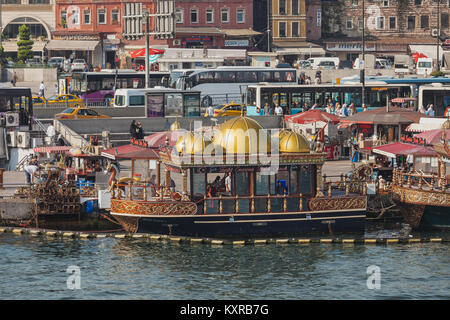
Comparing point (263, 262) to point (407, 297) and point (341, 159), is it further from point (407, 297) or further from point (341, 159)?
point (341, 159)

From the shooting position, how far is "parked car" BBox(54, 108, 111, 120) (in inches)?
2271

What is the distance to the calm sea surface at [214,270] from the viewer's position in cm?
3130

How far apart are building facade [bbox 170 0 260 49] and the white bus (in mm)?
24123

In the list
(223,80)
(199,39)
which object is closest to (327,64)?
(199,39)

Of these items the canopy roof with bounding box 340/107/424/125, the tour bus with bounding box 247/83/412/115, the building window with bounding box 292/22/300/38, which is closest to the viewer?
the canopy roof with bounding box 340/107/424/125

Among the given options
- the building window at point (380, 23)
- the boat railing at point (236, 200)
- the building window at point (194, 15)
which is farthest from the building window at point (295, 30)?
the boat railing at point (236, 200)

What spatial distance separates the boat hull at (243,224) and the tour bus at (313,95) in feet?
86.9

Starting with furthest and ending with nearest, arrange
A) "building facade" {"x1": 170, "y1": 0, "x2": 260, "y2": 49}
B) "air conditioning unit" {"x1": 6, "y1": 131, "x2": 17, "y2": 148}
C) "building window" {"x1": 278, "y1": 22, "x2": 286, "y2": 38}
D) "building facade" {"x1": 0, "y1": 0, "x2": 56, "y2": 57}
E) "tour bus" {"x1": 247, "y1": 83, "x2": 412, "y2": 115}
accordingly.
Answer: "building window" {"x1": 278, "y1": 22, "x2": 286, "y2": 38} < "building facade" {"x1": 0, "y1": 0, "x2": 56, "y2": 57} < "building facade" {"x1": 170, "y1": 0, "x2": 260, "y2": 49} < "tour bus" {"x1": 247, "y1": 83, "x2": 412, "y2": 115} < "air conditioning unit" {"x1": 6, "y1": 131, "x2": 17, "y2": 148}

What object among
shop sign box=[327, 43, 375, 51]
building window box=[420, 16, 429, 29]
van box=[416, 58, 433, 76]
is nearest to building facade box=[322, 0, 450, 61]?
building window box=[420, 16, 429, 29]

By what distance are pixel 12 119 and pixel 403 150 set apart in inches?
794

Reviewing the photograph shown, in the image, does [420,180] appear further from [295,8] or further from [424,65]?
[295,8]

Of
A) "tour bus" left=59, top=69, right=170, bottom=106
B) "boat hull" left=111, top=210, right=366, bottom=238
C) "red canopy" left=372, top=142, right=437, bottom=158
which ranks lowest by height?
"boat hull" left=111, top=210, right=366, bottom=238

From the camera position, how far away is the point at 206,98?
231 feet

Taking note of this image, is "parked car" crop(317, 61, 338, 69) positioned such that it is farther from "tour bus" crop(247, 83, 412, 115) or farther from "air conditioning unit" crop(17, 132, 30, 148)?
"air conditioning unit" crop(17, 132, 30, 148)
